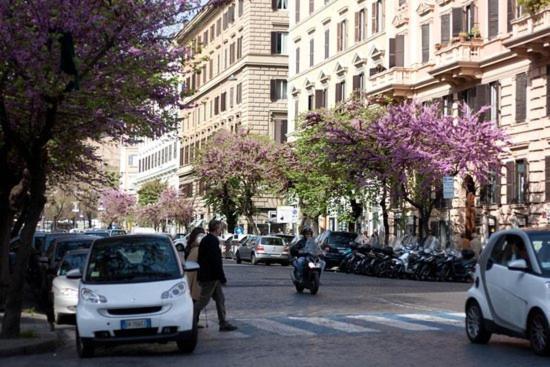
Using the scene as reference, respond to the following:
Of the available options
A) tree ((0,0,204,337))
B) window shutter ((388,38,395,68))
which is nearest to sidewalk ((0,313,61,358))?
tree ((0,0,204,337))

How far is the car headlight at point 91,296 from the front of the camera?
14023mm

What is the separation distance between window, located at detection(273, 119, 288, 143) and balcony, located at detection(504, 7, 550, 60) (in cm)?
3902

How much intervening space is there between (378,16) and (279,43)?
25.8 m

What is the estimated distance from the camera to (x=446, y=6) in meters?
47.0

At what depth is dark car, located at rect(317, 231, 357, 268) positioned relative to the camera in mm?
43531

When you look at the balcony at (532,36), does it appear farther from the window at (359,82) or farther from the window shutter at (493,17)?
the window at (359,82)

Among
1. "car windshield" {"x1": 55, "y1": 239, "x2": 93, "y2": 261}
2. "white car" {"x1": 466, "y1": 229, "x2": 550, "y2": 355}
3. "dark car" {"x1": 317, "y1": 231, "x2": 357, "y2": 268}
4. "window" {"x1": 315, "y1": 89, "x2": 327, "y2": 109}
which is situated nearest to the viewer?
"white car" {"x1": 466, "y1": 229, "x2": 550, "y2": 355}

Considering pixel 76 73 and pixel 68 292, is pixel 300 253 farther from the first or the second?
pixel 76 73

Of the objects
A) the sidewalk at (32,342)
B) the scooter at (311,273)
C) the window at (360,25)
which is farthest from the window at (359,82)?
the sidewalk at (32,342)

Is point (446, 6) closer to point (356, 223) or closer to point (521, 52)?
point (521, 52)

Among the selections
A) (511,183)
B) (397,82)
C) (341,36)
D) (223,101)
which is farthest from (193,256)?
(223,101)

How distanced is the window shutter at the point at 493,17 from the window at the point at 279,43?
1503 inches

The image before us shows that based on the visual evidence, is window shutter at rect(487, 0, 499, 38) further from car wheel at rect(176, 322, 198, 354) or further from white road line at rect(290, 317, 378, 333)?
car wheel at rect(176, 322, 198, 354)

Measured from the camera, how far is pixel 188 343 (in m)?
14.3
